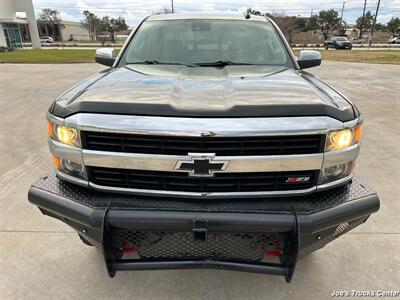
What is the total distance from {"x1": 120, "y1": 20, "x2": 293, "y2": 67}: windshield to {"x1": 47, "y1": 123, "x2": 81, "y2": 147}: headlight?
50.7 inches

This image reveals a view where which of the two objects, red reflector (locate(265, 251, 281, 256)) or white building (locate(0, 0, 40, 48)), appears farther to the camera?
white building (locate(0, 0, 40, 48))

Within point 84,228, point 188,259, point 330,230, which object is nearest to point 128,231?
point 84,228

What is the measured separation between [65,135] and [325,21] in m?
82.8

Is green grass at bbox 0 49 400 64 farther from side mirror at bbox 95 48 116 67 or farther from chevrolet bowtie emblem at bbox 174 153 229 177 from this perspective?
chevrolet bowtie emblem at bbox 174 153 229 177

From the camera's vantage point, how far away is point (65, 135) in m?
1.91

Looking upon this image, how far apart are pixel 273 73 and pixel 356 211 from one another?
3.96 feet

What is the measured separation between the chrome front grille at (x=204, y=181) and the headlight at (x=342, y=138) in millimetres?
187

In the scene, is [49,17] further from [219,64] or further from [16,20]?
[219,64]

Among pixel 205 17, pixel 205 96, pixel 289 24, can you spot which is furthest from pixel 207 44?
pixel 289 24

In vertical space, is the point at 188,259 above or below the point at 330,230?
below

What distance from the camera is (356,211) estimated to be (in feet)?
6.29

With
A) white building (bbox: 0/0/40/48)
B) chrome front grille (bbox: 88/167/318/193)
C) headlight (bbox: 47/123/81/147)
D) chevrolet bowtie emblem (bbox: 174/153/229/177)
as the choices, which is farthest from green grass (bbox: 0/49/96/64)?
chevrolet bowtie emblem (bbox: 174/153/229/177)

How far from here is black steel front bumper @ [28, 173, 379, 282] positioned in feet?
5.79

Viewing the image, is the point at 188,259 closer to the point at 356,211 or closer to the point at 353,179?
the point at 356,211
